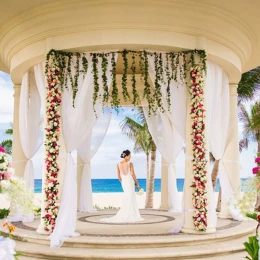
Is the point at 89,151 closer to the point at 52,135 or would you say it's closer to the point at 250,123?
the point at 52,135

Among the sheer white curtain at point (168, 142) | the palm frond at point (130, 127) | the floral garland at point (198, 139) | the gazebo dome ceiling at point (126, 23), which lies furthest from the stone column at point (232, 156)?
the palm frond at point (130, 127)

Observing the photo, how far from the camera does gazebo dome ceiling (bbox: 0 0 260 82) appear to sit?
8.10 meters

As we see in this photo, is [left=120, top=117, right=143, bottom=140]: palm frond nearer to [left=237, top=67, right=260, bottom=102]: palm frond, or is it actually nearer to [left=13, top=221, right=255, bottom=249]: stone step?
[left=237, top=67, right=260, bottom=102]: palm frond

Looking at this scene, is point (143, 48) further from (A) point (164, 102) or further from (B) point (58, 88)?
(B) point (58, 88)

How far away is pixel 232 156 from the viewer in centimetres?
1180

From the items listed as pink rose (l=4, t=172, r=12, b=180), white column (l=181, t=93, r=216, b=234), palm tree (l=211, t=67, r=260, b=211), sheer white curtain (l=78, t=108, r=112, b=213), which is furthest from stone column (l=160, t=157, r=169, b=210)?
pink rose (l=4, t=172, r=12, b=180)

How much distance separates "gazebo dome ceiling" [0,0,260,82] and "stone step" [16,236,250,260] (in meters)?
4.33

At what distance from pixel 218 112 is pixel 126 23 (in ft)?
11.8

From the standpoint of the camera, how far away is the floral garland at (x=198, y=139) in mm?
8641

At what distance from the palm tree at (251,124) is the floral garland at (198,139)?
8290mm

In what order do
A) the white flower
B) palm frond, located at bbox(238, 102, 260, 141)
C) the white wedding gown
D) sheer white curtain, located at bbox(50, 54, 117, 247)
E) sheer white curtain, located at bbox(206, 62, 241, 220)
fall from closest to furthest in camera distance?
the white flower
sheer white curtain, located at bbox(50, 54, 117, 247)
sheer white curtain, located at bbox(206, 62, 241, 220)
the white wedding gown
palm frond, located at bbox(238, 102, 260, 141)

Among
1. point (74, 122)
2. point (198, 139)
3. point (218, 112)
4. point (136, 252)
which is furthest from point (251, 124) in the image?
point (136, 252)

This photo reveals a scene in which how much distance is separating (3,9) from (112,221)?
618cm

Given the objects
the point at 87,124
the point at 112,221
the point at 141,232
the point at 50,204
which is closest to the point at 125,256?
the point at 141,232
